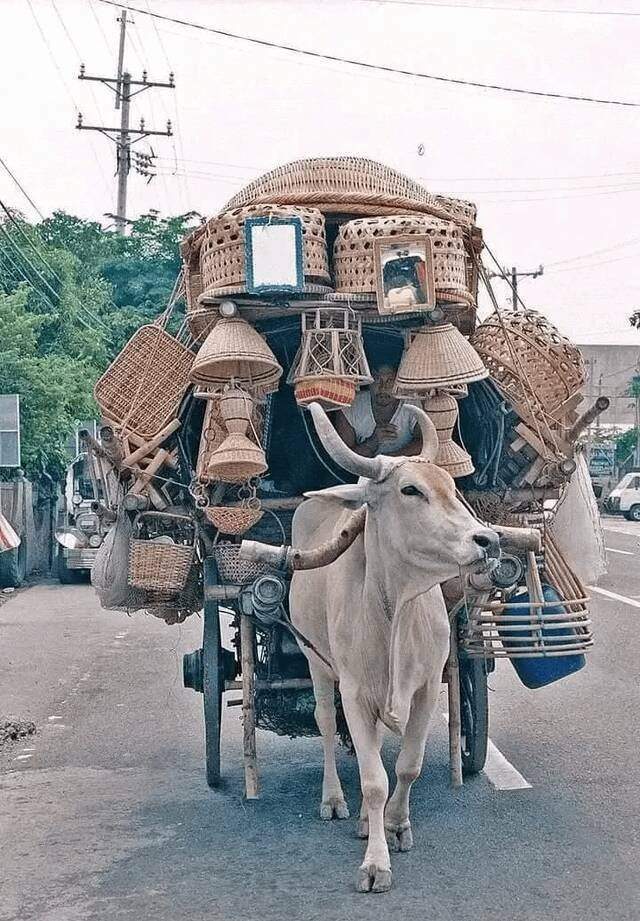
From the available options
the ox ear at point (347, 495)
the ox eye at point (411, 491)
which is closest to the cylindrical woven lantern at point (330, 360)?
the ox ear at point (347, 495)

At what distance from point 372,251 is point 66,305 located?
751 inches

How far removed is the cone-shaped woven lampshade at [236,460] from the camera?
235 inches

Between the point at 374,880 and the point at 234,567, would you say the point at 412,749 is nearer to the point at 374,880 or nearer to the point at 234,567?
the point at 374,880

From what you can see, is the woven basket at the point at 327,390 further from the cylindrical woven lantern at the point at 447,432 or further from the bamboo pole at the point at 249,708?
the bamboo pole at the point at 249,708

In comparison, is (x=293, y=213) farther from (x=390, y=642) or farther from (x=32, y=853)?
(x=32, y=853)

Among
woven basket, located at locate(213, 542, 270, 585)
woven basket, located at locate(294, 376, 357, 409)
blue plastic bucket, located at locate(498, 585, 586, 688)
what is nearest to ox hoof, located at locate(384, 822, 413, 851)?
blue plastic bucket, located at locate(498, 585, 586, 688)

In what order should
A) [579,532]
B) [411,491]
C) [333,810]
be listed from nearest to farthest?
1. [411,491]
2. [333,810]
3. [579,532]

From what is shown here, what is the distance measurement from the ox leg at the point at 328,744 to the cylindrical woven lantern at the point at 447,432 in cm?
128

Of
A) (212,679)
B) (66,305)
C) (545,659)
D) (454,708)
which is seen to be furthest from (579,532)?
(66,305)

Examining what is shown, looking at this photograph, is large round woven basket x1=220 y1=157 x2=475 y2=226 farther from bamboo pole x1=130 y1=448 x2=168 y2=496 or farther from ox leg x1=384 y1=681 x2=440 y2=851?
ox leg x1=384 y1=681 x2=440 y2=851

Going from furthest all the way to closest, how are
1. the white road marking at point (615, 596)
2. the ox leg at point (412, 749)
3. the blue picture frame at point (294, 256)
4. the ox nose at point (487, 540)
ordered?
the white road marking at point (615, 596)
the blue picture frame at point (294, 256)
the ox leg at point (412, 749)
the ox nose at point (487, 540)

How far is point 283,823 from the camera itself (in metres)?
6.13

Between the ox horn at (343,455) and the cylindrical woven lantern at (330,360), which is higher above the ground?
the cylindrical woven lantern at (330,360)

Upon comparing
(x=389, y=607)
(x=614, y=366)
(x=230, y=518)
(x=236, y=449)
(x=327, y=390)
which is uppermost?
(x=614, y=366)
